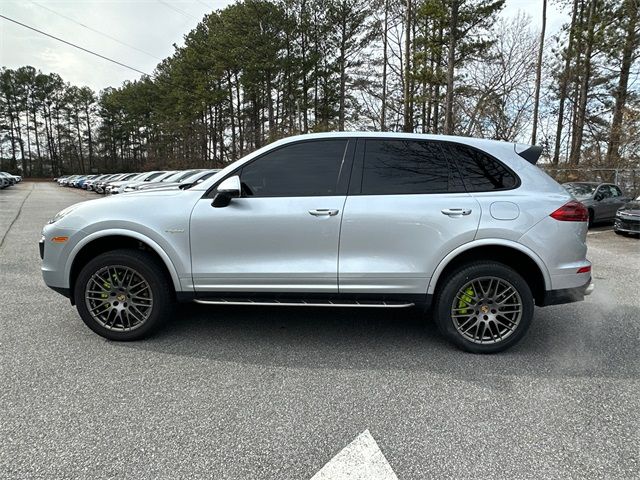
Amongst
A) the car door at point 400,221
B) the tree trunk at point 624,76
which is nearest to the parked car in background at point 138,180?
the car door at point 400,221

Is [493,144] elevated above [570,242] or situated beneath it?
elevated above

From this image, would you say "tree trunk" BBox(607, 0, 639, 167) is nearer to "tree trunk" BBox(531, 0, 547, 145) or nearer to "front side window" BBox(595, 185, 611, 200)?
"tree trunk" BBox(531, 0, 547, 145)

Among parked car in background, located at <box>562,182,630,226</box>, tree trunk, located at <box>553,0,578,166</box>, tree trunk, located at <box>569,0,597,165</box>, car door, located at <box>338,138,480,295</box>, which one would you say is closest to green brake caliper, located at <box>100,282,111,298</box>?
car door, located at <box>338,138,480,295</box>

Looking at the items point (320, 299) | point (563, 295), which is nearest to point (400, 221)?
point (320, 299)

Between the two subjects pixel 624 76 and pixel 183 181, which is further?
pixel 624 76

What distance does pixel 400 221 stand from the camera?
3.28 m

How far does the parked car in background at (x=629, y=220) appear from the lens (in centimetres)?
1037

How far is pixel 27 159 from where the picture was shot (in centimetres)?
7919

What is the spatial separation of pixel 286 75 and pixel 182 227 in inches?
1287

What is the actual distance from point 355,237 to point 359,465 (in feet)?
5.60

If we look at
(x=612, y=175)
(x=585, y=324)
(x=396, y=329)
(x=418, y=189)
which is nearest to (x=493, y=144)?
(x=418, y=189)

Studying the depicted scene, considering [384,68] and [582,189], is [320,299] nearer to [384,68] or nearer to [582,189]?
[582,189]

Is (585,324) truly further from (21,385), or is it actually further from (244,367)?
(21,385)

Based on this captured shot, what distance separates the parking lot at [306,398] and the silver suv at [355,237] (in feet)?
1.39
